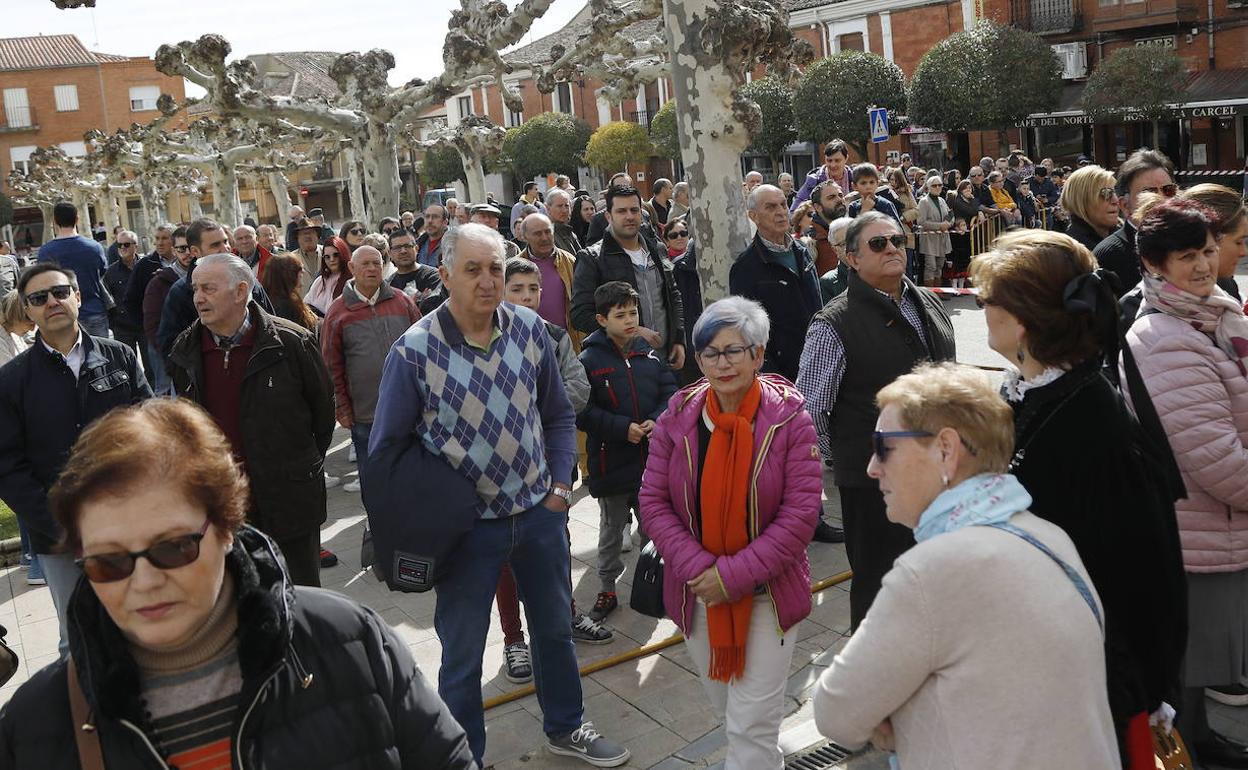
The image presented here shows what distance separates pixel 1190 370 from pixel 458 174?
59.6 metres

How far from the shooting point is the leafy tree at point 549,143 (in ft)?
179

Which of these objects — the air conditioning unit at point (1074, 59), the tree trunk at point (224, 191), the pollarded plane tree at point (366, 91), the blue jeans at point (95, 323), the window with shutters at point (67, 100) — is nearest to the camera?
the blue jeans at point (95, 323)

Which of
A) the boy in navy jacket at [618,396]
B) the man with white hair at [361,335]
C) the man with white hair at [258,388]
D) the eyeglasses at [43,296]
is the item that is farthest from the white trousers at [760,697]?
the man with white hair at [361,335]

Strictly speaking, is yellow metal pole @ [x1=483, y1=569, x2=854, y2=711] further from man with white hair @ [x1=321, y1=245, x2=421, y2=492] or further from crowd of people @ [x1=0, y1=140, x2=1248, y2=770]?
man with white hair @ [x1=321, y1=245, x2=421, y2=492]

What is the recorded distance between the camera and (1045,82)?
34938 millimetres

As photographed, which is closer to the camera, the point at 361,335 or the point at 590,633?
the point at 590,633

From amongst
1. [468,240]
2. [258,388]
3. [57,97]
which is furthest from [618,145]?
[468,240]

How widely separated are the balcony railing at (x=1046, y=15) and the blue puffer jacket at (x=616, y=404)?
35.6 meters

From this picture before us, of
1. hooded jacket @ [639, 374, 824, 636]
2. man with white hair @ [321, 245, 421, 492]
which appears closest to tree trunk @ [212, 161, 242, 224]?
man with white hair @ [321, 245, 421, 492]

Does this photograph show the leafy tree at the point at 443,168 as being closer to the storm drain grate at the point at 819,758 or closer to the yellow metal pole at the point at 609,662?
the yellow metal pole at the point at 609,662

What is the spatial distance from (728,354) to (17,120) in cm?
7749

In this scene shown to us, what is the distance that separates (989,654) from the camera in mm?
2256

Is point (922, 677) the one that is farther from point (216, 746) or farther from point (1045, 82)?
→ point (1045, 82)

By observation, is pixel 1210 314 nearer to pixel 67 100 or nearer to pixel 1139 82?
pixel 1139 82
